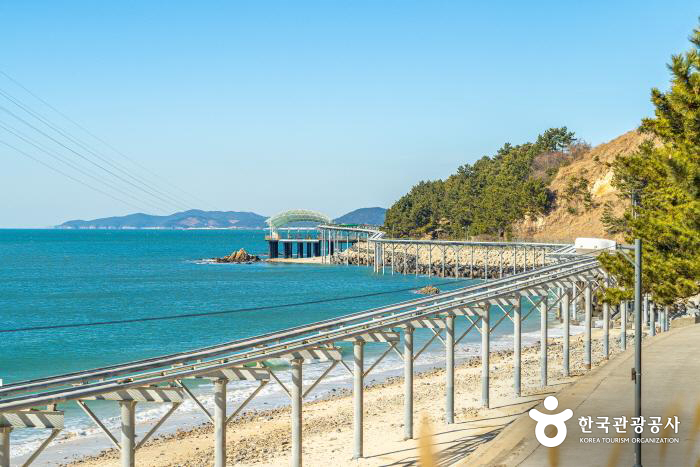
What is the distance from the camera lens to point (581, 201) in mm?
109375

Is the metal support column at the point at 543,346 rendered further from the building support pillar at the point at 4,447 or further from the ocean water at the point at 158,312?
the building support pillar at the point at 4,447

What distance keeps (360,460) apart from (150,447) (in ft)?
25.2

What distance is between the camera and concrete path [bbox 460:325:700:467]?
16.9 m

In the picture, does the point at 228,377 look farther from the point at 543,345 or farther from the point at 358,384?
the point at 543,345

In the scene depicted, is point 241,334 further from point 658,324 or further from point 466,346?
point 658,324

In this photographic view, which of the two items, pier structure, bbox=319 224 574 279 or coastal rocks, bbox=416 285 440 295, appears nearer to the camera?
coastal rocks, bbox=416 285 440 295

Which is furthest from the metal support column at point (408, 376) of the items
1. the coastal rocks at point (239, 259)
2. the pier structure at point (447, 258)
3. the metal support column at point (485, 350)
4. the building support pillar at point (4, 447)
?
the coastal rocks at point (239, 259)

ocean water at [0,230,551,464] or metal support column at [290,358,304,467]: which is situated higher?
metal support column at [290,358,304,467]

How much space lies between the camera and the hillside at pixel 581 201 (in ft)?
346

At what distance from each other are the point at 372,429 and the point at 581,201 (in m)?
89.9

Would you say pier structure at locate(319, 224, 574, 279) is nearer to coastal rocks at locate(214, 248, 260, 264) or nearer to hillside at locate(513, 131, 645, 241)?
hillside at locate(513, 131, 645, 241)

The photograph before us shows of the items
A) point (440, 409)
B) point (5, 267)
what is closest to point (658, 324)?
point (440, 409)

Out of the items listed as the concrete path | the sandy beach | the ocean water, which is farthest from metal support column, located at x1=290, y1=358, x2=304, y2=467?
the ocean water

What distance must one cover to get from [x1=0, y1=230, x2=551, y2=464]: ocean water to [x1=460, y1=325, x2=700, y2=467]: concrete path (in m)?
13.1
